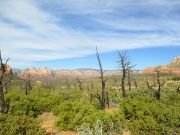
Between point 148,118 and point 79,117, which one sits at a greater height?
point 79,117

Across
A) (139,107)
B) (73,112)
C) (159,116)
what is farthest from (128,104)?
(73,112)

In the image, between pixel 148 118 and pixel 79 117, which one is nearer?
pixel 79 117

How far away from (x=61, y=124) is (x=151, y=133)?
28.5 feet

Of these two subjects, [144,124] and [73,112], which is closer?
[144,124]

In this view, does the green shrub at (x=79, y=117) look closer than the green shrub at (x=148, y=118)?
No

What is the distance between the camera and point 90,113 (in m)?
30.0

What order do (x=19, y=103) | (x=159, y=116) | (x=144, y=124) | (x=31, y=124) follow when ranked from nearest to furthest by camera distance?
(x=31, y=124)
(x=144, y=124)
(x=159, y=116)
(x=19, y=103)

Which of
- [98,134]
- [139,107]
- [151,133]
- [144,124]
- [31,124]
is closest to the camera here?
[98,134]

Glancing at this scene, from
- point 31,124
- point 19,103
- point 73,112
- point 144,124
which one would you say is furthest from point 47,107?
point 31,124

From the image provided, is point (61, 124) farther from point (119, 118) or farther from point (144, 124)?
point (144, 124)

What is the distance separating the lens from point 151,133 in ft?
84.9

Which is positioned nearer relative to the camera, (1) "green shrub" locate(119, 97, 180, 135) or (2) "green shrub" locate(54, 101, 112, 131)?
(1) "green shrub" locate(119, 97, 180, 135)

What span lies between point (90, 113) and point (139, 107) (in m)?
5.74

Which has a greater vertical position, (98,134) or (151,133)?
(98,134)
